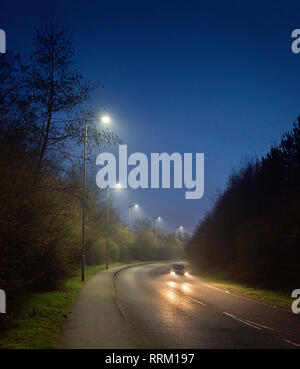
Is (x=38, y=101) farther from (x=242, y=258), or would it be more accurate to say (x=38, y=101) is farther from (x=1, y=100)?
(x=242, y=258)

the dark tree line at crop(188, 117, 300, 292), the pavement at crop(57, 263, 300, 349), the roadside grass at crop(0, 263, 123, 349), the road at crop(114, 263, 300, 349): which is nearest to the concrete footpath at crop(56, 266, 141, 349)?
the pavement at crop(57, 263, 300, 349)

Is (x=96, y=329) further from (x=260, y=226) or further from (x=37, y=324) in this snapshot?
(x=260, y=226)

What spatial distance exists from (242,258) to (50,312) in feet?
60.6

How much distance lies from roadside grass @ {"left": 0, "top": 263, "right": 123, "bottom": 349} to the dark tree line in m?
A: 13.6

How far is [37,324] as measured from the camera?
10352mm

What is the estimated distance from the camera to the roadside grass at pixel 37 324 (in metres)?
8.20

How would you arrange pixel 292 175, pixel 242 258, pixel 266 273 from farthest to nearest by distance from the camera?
pixel 292 175 → pixel 242 258 → pixel 266 273

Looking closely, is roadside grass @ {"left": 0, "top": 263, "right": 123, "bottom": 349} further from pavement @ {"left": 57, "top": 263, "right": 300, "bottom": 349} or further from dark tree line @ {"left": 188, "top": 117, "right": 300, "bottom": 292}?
dark tree line @ {"left": 188, "top": 117, "right": 300, "bottom": 292}

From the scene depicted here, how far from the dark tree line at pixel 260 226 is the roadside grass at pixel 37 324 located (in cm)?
1365

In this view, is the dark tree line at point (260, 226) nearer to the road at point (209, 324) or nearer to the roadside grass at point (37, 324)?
the road at point (209, 324)

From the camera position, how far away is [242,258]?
2734 cm

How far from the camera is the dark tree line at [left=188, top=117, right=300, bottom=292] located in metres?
22.0
